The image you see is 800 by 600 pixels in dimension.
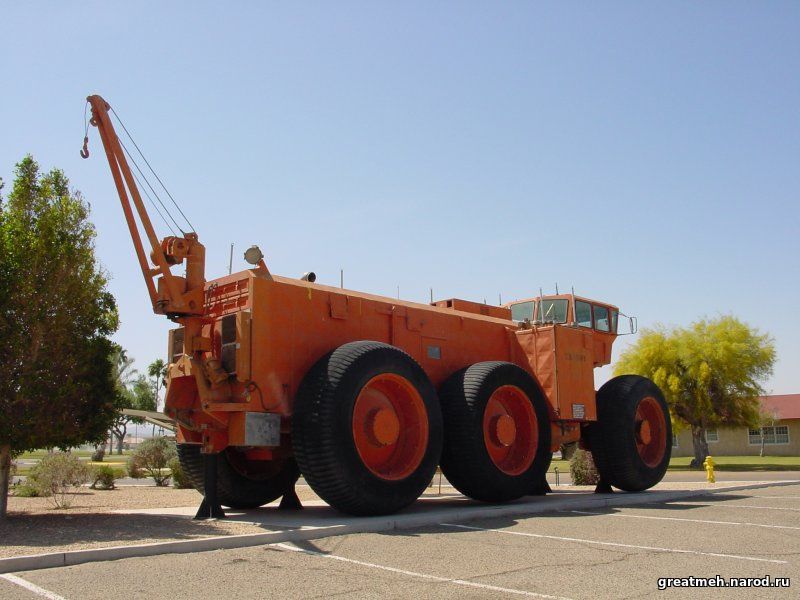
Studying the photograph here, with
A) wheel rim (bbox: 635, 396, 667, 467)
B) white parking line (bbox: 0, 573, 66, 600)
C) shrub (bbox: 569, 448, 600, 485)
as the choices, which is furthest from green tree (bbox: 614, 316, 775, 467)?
white parking line (bbox: 0, 573, 66, 600)

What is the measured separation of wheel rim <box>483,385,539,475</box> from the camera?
37.8ft

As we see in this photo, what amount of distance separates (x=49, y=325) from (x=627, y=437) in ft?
32.4

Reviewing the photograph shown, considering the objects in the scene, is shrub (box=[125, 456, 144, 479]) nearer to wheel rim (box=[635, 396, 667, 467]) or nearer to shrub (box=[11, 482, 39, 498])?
shrub (box=[11, 482, 39, 498])

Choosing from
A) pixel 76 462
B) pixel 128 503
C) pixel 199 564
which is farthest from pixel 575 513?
pixel 76 462

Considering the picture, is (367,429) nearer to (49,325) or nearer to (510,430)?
(510,430)

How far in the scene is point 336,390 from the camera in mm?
9312

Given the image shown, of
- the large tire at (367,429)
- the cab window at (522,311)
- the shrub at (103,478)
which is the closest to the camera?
the large tire at (367,429)

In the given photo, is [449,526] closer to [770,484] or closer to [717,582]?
[717,582]

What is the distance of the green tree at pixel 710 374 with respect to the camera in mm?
33469

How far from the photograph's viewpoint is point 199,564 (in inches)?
266

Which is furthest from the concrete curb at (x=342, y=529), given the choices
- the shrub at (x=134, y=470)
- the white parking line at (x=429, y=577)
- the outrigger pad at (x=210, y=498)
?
the shrub at (x=134, y=470)

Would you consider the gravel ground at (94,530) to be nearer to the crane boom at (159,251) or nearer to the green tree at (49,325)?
the green tree at (49,325)

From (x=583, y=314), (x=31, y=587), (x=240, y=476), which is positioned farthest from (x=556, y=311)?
(x=31, y=587)

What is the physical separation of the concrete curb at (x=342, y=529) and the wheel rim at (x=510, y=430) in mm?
707
